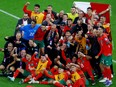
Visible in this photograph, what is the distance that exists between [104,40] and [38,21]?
11.3 ft

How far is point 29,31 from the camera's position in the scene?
13688 mm

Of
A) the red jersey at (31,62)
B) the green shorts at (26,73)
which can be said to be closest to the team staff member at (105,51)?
the red jersey at (31,62)

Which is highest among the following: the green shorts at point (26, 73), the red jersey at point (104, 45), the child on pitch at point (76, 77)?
the red jersey at point (104, 45)

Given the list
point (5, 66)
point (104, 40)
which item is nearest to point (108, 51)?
point (104, 40)

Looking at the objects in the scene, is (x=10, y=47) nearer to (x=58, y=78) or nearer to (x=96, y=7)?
(x=58, y=78)

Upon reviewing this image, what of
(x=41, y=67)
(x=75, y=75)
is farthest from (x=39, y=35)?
(x=75, y=75)

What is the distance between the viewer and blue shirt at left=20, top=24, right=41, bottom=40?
13652mm

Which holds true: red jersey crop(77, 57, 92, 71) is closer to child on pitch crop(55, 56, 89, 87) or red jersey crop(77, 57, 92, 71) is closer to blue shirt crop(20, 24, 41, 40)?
child on pitch crop(55, 56, 89, 87)

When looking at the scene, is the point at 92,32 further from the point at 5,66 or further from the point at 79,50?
the point at 5,66

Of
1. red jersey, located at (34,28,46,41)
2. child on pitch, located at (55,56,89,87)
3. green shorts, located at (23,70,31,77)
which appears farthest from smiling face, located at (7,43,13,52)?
child on pitch, located at (55,56,89,87)

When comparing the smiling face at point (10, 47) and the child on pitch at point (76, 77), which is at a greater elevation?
the smiling face at point (10, 47)

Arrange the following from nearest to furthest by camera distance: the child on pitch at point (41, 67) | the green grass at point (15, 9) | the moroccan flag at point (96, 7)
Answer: the child on pitch at point (41, 67) < the moroccan flag at point (96, 7) < the green grass at point (15, 9)

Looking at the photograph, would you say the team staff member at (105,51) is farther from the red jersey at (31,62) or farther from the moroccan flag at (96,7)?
the red jersey at (31,62)

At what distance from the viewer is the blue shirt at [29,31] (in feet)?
44.8
